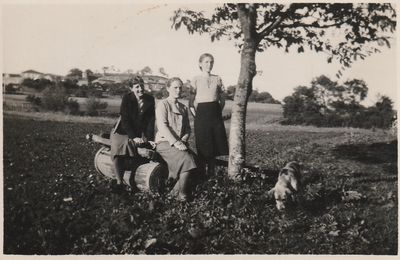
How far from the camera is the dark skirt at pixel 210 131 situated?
6969 mm

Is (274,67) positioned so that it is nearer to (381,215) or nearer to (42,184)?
(381,215)

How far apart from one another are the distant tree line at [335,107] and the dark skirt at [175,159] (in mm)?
1967

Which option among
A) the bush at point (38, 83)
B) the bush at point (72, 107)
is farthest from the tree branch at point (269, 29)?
the bush at point (38, 83)

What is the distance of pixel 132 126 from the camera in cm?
666

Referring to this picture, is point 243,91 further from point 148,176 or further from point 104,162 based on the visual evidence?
point 104,162

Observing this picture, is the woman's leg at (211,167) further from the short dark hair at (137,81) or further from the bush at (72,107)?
the bush at (72,107)

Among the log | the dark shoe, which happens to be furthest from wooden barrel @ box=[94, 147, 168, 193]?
the log

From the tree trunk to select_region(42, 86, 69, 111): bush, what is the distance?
261 centimetres

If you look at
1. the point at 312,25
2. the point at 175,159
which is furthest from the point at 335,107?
the point at 175,159

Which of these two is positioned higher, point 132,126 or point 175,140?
point 132,126

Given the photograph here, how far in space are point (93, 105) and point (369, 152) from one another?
176 inches

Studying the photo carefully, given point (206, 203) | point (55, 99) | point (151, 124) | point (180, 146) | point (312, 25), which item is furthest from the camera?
point (312, 25)

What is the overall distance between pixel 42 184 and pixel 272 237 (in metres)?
3.38

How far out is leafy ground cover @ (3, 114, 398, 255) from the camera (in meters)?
6.38
